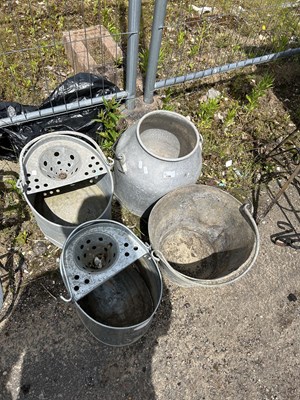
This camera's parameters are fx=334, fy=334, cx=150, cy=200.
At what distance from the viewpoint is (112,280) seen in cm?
233

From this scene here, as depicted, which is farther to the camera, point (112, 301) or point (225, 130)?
point (225, 130)

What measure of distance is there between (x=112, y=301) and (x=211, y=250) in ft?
2.87

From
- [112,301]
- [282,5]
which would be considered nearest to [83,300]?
[112,301]

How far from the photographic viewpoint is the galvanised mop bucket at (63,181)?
2.18 meters

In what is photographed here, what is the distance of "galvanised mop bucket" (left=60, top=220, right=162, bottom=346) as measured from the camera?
1.83m

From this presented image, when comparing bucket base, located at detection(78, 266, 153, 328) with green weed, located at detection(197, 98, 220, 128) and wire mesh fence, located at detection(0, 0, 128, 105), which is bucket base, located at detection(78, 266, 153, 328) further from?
wire mesh fence, located at detection(0, 0, 128, 105)

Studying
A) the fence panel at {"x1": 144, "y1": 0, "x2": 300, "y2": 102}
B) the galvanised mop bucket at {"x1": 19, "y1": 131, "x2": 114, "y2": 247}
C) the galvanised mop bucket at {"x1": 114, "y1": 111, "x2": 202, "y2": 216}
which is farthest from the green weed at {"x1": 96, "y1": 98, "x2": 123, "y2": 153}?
the fence panel at {"x1": 144, "y1": 0, "x2": 300, "y2": 102}

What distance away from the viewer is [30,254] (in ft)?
8.12

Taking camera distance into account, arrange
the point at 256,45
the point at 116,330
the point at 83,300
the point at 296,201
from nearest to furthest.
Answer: the point at 116,330 < the point at 83,300 < the point at 296,201 < the point at 256,45

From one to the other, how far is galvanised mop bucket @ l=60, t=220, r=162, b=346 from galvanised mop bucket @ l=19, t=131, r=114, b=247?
0.20 meters

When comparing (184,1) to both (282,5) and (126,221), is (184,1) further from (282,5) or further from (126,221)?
(126,221)

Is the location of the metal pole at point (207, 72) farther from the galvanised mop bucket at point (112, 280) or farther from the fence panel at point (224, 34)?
the galvanised mop bucket at point (112, 280)

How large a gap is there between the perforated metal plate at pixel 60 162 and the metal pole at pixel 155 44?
100 cm

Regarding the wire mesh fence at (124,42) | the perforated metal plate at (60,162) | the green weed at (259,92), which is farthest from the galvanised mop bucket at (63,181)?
the green weed at (259,92)
